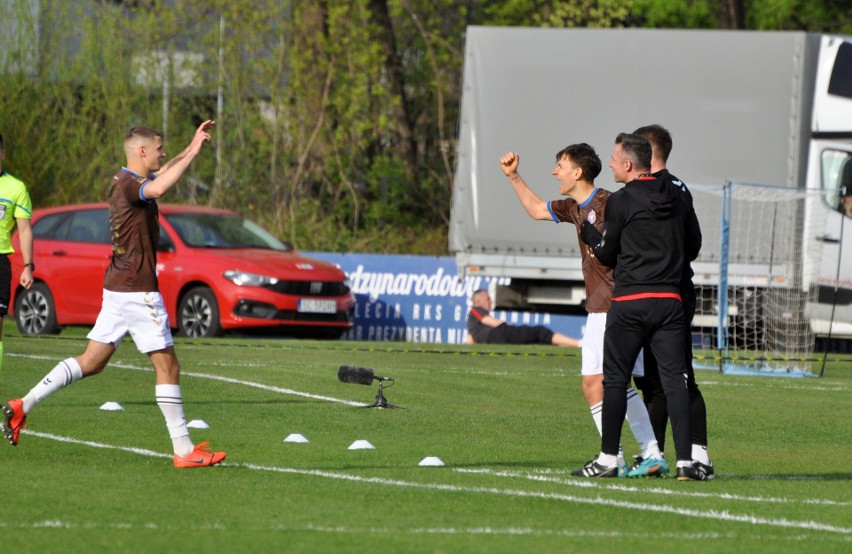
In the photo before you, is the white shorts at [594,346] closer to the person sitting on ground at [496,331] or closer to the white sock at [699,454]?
the white sock at [699,454]

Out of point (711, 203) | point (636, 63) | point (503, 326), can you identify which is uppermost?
point (636, 63)

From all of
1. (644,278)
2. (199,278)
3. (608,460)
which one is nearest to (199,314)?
(199,278)

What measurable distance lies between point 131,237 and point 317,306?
12.9m

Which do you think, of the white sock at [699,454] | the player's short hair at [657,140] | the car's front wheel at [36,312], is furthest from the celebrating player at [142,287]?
the car's front wheel at [36,312]

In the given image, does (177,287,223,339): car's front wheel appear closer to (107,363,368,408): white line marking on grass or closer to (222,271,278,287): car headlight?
(222,271,278,287): car headlight

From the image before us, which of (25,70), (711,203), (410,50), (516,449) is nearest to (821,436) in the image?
(516,449)

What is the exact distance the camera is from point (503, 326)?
2194cm

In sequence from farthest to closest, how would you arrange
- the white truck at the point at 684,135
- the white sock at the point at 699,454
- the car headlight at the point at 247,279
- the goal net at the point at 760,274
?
the car headlight at the point at 247,279 → the white truck at the point at 684,135 → the goal net at the point at 760,274 → the white sock at the point at 699,454

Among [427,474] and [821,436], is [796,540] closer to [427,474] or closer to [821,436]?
[427,474]

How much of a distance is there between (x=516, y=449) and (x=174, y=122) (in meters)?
22.4

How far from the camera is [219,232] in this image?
22.3 metres

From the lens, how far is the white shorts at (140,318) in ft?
28.6

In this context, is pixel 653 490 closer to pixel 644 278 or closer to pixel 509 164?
pixel 644 278

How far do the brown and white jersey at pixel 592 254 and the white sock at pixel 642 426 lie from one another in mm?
510
